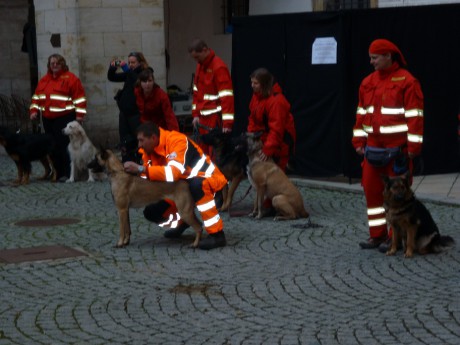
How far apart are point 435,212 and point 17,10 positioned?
12.8m

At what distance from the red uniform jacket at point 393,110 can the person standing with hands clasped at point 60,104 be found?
695cm

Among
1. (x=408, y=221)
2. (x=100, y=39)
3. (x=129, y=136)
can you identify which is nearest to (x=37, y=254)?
(x=408, y=221)

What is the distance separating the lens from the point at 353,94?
1436 cm

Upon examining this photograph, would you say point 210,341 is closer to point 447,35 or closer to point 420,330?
point 420,330

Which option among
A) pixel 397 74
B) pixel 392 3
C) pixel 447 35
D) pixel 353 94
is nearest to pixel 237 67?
pixel 353 94

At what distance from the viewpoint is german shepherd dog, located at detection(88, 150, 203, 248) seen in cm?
1000

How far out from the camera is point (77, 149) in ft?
50.5

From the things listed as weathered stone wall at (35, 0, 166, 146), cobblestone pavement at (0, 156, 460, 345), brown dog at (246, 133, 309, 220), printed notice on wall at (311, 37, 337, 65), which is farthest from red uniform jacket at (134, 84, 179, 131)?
weathered stone wall at (35, 0, 166, 146)

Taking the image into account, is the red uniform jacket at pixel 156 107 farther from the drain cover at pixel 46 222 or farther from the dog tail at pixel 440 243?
the dog tail at pixel 440 243

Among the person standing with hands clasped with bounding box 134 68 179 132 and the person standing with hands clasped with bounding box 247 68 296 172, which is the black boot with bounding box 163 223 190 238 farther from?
the person standing with hands clasped with bounding box 134 68 179 132

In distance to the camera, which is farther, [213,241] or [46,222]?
[46,222]

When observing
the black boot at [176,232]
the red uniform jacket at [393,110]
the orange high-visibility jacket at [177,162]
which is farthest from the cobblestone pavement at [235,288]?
the red uniform jacket at [393,110]

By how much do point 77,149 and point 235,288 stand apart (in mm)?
7480

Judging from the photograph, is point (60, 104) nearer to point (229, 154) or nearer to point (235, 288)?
point (229, 154)
